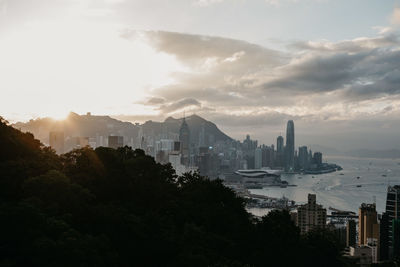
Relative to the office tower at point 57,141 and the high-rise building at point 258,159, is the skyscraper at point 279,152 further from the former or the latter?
the office tower at point 57,141

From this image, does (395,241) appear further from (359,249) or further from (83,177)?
(83,177)

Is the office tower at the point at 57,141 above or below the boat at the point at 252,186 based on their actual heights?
above

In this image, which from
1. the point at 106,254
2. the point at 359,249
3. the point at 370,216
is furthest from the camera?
the point at 370,216

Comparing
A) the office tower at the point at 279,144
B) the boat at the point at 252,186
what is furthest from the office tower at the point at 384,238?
the office tower at the point at 279,144

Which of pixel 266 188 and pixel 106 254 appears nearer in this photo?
pixel 106 254

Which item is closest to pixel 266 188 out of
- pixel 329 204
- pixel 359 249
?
pixel 329 204

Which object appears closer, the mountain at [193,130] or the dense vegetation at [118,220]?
the dense vegetation at [118,220]
